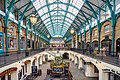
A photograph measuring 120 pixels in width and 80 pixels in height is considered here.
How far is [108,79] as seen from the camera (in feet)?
55.6

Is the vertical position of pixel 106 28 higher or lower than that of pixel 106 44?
higher

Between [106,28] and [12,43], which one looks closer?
[12,43]

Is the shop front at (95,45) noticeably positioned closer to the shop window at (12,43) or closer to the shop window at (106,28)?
the shop window at (106,28)

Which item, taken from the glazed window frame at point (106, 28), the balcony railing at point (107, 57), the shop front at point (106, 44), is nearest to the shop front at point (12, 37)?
the balcony railing at point (107, 57)

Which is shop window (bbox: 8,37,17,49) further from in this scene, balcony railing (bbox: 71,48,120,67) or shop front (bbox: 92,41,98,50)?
shop front (bbox: 92,41,98,50)

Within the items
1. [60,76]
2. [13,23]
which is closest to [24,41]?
[13,23]

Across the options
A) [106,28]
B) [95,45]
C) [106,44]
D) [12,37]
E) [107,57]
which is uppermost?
[106,28]

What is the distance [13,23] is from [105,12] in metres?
14.4

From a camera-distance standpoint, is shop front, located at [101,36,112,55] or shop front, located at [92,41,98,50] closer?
shop front, located at [101,36,112,55]

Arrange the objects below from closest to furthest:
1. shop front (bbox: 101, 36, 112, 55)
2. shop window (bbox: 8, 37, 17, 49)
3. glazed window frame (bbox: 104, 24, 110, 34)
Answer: shop window (bbox: 8, 37, 17, 49) < glazed window frame (bbox: 104, 24, 110, 34) < shop front (bbox: 101, 36, 112, 55)

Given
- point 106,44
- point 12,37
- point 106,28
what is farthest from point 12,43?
point 106,44

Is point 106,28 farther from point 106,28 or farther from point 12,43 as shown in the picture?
point 12,43

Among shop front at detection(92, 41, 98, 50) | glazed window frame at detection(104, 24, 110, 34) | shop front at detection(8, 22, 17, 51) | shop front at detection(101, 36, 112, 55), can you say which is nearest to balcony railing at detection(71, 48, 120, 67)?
shop front at detection(101, 36, 112, 55)

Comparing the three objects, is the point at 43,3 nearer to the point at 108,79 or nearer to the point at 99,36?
the point at 99,36
